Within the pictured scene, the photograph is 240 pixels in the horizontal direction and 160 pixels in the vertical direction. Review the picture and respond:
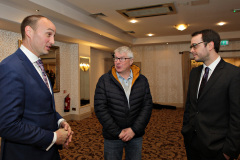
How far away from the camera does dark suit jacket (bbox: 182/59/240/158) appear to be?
5.55 feet

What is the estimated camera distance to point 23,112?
4.21ft

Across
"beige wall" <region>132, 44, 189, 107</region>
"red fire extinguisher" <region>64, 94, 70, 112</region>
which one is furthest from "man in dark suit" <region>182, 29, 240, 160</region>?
"beige wall" <region>132, 44, 189, 107</region>

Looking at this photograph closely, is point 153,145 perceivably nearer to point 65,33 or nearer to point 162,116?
point 162,116

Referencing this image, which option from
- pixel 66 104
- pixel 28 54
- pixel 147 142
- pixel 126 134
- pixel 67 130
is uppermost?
pixel 28 54

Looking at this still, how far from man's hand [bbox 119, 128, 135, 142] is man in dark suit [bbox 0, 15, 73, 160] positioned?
624 mm

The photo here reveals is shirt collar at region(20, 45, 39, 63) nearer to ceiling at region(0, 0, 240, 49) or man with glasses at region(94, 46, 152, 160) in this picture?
man with glasses at region(94, 46, 152, 160)

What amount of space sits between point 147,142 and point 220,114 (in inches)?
111

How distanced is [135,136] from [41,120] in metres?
1.08

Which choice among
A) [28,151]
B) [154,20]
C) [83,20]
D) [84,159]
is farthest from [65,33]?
[28,151]

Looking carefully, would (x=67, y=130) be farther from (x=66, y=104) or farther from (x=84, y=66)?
(x=84, y=66)

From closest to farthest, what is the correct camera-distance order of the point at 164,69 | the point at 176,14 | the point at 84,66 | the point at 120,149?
the point at 120,149 → the point at 176,14 → the point at 84,66 → the point at 164,69

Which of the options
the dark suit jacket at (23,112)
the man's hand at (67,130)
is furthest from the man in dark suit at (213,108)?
the dark suit jacket at (23,112)

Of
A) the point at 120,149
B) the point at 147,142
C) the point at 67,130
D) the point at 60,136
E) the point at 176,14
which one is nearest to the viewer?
the point at 60,136

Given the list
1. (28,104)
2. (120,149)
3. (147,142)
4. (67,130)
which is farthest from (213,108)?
(147,142)
